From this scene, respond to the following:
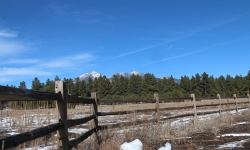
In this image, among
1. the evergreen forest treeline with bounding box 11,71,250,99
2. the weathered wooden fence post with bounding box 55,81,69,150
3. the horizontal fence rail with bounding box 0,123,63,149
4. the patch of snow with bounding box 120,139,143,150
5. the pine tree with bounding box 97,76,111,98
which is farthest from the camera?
the evergreen forest treeline with bounding box 11,71,250,99

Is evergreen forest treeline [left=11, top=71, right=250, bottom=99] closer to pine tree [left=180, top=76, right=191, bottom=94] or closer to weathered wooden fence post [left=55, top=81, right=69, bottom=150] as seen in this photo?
pine tree [left=180, top=76, right=191, bottom=94]

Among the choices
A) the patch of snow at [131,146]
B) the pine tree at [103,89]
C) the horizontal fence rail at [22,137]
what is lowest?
the patch of snow at [131,146]

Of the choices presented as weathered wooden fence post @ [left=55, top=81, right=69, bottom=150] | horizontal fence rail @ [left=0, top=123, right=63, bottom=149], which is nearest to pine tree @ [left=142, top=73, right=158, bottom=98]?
weathered wooden fence post @ [left=55, top=81, right=69, bottom=150]

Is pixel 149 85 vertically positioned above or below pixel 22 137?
above

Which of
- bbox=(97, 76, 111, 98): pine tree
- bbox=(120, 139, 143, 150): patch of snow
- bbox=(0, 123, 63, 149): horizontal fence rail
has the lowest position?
bbox=(120, 139, 143, 150): patch of snow

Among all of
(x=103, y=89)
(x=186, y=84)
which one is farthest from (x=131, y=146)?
(x=186, y=84)

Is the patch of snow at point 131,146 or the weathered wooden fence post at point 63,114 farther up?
the weathered wooden fence post at point 63,114

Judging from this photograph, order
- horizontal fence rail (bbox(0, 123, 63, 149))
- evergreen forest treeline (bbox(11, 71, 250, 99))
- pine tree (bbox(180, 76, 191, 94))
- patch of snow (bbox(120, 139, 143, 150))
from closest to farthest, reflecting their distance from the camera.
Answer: horizontal fence rail (bbox(0, 123, 63, 149)), patch of snow (bbox(120, 139, 143, 150)), evergreen forest treeline (bbox(11, 71, 250, 99)), pine tree (bbox(180, 76, 191, 94))

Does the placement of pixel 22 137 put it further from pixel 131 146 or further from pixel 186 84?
pixel 186 84

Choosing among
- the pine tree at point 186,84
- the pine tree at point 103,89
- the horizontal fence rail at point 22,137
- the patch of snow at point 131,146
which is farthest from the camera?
the pine tree at point 186,84

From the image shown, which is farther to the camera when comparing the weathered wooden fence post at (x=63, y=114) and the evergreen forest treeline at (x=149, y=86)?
the evergreen forest treeline at (x=149, y=86)

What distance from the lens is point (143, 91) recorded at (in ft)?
212

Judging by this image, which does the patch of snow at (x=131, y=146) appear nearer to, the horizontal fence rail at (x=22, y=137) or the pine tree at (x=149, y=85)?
the horizontal fence rail at (x=22, y=137)

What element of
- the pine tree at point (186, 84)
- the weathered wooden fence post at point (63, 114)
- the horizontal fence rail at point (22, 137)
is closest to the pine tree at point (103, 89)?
the pine tree at point (186, 84)
